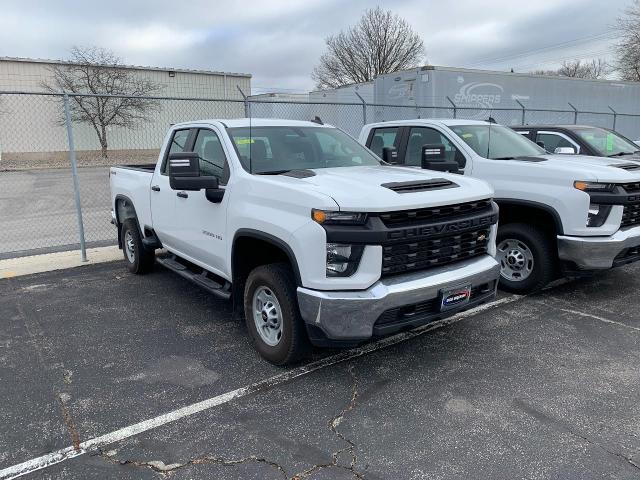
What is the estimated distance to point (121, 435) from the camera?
3.19 m

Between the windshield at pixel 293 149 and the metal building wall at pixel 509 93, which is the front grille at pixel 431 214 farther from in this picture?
the metal building wall at pixel 509 93

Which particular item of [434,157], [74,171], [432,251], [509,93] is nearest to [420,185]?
[432,251]

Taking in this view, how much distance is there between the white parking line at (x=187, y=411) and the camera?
9.55ft

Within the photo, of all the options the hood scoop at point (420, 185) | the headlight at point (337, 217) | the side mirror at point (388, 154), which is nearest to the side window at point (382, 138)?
the side mirror at point (388, 154)

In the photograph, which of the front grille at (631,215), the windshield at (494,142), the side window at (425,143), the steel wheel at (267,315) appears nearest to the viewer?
the steel wheel at (267,315)

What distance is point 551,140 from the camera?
8492 millimetres

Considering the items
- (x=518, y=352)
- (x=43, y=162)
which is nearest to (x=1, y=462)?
(x=518, y=352)

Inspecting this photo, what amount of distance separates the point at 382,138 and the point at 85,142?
26.7 meters

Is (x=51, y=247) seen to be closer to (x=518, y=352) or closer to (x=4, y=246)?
(x=4, y=246)

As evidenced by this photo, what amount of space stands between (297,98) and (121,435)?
1039 inches

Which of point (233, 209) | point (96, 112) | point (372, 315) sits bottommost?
point (372, 315)

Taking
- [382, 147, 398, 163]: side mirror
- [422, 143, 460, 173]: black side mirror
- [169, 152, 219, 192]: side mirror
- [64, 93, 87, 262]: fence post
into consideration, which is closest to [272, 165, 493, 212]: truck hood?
[169, 152, 219, 192]: side mirror

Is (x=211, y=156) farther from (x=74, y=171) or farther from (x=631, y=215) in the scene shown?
(x=631, y=215)

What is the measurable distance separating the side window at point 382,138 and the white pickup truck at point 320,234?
203 centimetres
